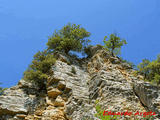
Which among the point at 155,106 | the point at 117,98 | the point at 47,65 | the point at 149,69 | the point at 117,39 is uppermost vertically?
the point at 117,39

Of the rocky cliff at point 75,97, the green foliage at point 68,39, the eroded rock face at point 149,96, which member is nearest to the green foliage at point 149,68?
the rocky cliff at point 75,97

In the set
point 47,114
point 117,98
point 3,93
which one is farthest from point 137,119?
point 3,93

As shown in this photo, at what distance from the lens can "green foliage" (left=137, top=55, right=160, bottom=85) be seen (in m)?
18.3

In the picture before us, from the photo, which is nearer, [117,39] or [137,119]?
[137,119]

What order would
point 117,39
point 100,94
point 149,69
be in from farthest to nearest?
point 117,39
point 149,69
point 100,94

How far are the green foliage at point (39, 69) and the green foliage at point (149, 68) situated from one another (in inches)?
525

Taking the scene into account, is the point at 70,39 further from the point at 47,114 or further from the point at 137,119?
the point at 137,119

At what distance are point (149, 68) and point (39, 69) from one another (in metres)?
15.9

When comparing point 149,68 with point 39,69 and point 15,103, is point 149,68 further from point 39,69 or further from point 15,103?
point 15,103

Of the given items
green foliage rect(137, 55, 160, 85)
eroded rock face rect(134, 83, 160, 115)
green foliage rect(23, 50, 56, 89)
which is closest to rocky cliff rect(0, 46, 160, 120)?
eroded rock face rect(134, 83, 160, 115)

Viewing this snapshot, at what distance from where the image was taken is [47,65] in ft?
65.9

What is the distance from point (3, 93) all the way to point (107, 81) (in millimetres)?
12638

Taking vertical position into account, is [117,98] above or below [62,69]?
below

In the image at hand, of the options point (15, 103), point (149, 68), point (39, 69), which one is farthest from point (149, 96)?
point (39, 69)
